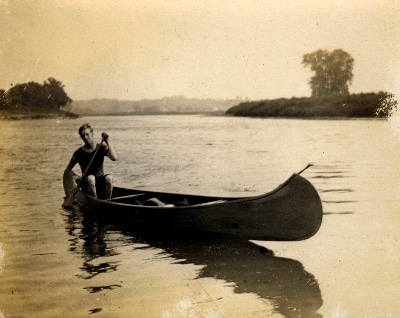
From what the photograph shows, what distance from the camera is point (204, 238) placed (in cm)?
399

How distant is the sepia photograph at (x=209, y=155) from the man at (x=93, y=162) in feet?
0.06

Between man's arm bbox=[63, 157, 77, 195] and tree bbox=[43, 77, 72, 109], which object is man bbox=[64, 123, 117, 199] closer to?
man's arm bbox=[63, 157, 77, 195]

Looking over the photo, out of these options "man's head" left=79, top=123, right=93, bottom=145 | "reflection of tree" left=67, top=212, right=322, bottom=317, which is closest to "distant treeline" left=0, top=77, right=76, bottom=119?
"man's head" left=79, top=123, right=93, bottom=145

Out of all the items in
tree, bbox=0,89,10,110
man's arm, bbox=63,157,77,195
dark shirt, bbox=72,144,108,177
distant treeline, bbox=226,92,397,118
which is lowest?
man's arm, bbox=63,157,77,195

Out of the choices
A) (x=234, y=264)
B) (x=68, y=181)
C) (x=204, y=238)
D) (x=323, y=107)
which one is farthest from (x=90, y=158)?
(x=323, y=107)

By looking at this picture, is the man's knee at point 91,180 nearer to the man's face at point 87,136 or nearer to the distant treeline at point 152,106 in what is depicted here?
the man's face at point 87,136

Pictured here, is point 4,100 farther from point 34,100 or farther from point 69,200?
point 69,200

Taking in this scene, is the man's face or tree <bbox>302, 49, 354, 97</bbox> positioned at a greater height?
tree <bbox>302, 49, 354, 97</bbox>

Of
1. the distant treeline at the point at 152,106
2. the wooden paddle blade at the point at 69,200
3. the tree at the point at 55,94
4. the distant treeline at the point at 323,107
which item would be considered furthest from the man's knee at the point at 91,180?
the distant treeline at the point at 323,107

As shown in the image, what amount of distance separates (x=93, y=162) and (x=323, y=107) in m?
2.32

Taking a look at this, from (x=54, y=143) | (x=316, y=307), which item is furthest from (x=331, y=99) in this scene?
(x=54, y=143)

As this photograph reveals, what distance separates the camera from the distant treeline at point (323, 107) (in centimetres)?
417

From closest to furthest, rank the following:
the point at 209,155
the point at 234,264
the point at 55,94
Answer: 1. the point at 234,264
2. the point at 55,94
3. the point at 209,155

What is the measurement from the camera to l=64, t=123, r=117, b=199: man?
Answer: 14.5 feet
